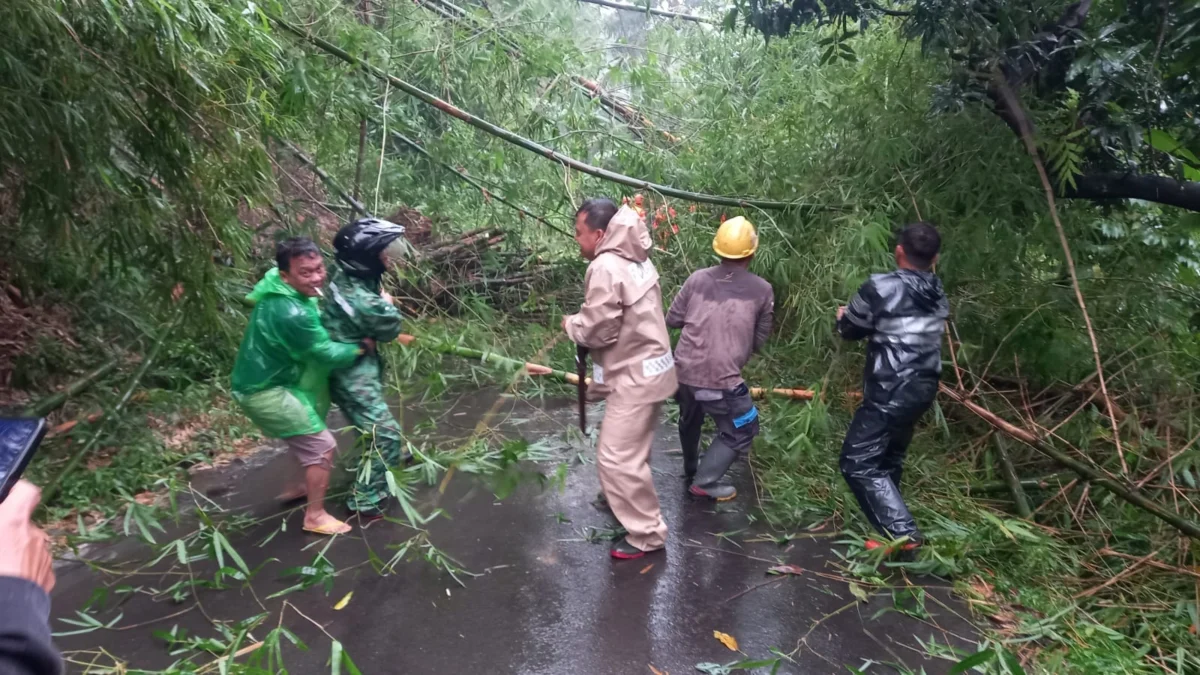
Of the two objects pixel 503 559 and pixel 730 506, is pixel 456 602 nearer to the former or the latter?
pixel 503 559

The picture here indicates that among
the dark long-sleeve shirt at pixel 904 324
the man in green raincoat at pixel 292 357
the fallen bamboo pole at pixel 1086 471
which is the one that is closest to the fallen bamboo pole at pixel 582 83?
the man in green raincoat at pixel 292 357

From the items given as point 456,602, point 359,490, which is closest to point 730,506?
point 456,602

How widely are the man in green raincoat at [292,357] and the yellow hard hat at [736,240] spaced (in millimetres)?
1942

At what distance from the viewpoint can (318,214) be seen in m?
6.34

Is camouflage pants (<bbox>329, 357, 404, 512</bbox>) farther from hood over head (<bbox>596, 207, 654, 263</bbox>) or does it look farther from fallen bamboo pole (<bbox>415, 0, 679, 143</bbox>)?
fallen bamboo pole (<bbox>415, 0, 679, 143</bbox>)

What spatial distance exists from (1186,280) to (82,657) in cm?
580

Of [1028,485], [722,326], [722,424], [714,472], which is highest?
[722,326]

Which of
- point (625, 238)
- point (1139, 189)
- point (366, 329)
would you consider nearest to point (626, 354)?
point (625, 238)

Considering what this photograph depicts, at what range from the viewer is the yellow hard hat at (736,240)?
382cm

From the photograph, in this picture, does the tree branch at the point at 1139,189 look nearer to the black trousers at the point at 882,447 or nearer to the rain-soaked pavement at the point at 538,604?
the black trousers at the point at 882,447

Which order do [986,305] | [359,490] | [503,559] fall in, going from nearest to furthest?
[503,559], [359,490], [986,305]

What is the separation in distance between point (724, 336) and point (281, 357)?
87.0 inches

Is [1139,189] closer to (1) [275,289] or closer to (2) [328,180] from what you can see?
(1) [275,289]

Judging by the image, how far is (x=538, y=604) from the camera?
3.11m
